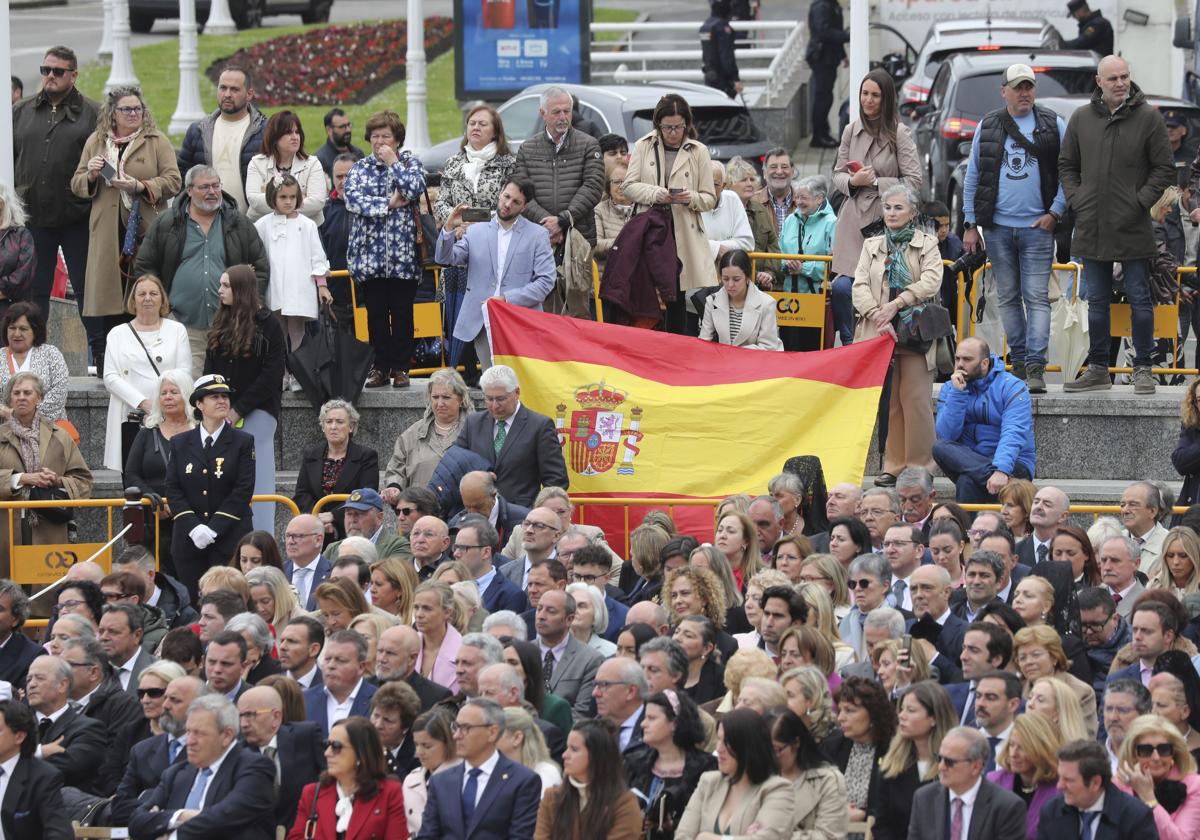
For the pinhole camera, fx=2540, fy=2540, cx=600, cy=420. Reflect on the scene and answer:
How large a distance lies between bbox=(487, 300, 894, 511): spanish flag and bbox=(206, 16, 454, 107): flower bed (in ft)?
69.3

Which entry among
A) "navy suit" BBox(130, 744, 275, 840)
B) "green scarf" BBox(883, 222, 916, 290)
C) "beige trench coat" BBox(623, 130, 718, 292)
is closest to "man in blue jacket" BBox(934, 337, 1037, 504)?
"green scarf" BBox(883, 222, 916, 290)

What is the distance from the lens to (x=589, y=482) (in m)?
17.0

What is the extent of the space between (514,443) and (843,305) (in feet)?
9.85

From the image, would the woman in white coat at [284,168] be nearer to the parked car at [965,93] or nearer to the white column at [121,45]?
the parked car at [965,93]

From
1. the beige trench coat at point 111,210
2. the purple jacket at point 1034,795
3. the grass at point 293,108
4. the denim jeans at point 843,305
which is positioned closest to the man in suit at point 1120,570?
the purple jacket at point 1034,795

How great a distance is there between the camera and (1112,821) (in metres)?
10.8

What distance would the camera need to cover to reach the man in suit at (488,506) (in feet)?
50.9

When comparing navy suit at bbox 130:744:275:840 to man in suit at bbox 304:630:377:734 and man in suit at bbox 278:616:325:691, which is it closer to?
man in suit at bbox 304:630:377:734

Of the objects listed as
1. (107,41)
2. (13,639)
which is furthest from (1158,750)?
(107,41)

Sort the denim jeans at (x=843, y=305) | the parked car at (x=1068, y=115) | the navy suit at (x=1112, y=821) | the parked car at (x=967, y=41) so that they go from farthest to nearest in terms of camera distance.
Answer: the parked car at (x=967, y=41)
the parked car at (x=1068, y=115)
the denim jeans at (x=843, y=305)
the navy suit at (x=1112, y=821)

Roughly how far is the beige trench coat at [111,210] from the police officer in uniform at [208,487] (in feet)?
8.28

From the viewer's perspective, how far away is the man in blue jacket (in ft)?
53.0

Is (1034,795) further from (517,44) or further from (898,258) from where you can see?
(517,44)

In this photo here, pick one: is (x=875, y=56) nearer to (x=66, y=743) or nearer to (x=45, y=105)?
(x=45, y=105)
